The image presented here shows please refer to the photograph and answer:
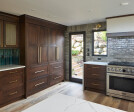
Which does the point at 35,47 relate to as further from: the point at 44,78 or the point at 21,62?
the point at 44,78

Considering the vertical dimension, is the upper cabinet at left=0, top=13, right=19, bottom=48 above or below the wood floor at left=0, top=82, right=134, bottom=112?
above

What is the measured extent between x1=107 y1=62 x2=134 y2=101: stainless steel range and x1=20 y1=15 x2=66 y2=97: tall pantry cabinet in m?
2.02

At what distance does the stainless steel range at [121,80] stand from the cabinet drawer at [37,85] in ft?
6.85

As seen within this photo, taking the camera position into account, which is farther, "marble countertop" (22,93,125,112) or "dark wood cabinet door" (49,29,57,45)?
"dark wood cabinet door" (49,29,57,45)

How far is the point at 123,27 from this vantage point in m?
3.35

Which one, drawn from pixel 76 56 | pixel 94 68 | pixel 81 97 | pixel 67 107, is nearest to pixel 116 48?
pixel 94 68

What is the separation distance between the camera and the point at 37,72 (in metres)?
3.63

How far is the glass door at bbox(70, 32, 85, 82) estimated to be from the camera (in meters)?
4.72

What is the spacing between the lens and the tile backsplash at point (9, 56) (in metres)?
3.26

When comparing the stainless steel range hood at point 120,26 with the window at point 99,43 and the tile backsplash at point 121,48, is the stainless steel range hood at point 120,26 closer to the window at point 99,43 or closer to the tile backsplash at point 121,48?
the tile backsplash at point 121,48

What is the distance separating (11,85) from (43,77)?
1.13m

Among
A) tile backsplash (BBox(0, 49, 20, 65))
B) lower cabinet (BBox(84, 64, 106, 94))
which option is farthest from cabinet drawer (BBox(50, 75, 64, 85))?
tile backsplash (BBox(0, 49, 20, 65))

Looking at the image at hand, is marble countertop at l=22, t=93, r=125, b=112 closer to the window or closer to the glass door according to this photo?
the window

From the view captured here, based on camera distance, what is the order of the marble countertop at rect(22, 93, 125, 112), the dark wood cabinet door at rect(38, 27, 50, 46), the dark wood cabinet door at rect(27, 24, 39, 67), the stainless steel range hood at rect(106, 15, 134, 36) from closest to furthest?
the marble countertop at rect(22, 93, 125, 112), the stainless steel range hood at rect(106, 15, 134, 36), the dark wood cabinet door at rect(27, 24, 39, 67), the dark wood cabinet door at rect(38, 27, 50, 46)
